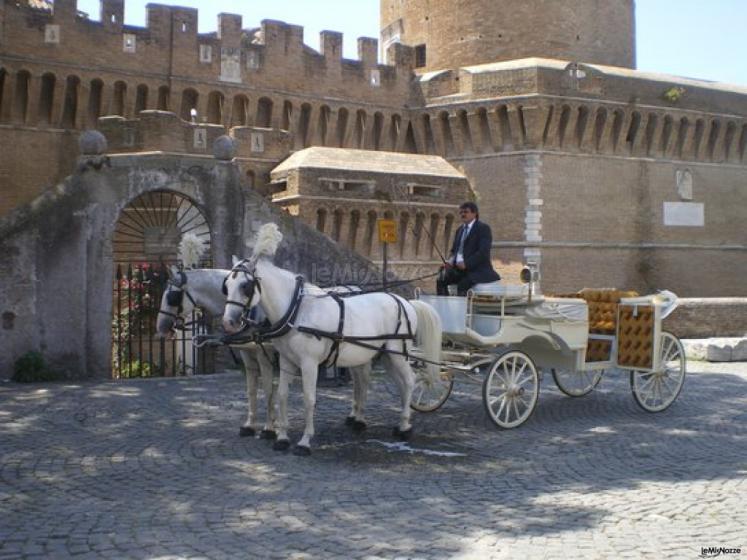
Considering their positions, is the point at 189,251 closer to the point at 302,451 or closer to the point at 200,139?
the point at 302,451

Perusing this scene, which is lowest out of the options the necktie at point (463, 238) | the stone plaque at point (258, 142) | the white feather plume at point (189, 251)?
the white feather plume at point (189, 251)

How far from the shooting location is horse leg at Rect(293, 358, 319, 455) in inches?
257

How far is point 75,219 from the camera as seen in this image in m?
10.4

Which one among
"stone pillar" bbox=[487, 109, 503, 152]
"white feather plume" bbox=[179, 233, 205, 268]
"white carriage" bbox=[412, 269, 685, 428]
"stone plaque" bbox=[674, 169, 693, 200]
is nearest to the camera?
"white feather plume" bbox=[179, 233, 205, 268]

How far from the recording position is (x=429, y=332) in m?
7.53

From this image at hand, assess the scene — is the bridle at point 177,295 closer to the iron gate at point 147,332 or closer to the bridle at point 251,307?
the bridle at point 251,307

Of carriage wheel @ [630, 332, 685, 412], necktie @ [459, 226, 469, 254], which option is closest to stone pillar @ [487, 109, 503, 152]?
carriage wheel @ [630, 332, 685, 412]

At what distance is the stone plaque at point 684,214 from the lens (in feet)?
87.5

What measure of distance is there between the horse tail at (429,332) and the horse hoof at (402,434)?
630 mm

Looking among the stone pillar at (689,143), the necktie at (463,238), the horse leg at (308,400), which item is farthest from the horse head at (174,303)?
the stone pillar at (689,143)

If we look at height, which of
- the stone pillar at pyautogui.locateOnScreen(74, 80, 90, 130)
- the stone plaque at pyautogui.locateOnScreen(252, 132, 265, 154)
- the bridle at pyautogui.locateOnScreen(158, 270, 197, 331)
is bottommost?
the bridle at pyautogui.locateOnScreen(158, 270, 197, 331)

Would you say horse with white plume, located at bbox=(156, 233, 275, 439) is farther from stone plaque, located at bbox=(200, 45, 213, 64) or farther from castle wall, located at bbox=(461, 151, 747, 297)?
castle wall, located at bbox=(461, 151, 747, 297)

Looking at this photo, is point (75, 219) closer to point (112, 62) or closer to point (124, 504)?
point (124, 504)

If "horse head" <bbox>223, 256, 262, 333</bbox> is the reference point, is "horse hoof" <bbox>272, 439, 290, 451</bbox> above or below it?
below
